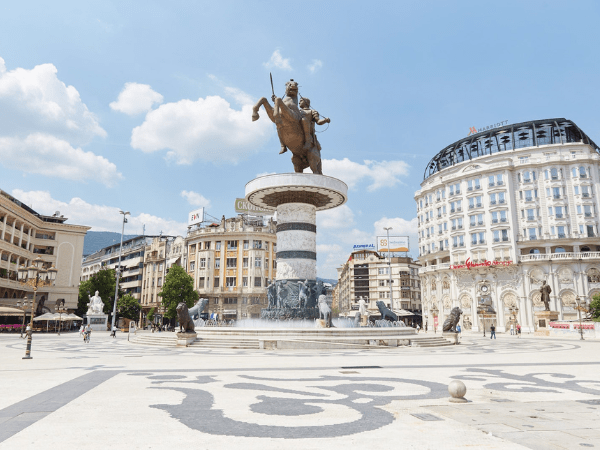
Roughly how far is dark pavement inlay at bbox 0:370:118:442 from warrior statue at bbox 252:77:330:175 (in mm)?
23033

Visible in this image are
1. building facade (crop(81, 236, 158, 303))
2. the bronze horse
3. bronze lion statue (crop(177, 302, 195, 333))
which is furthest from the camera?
building facade (crop(81, 236, 158, 303))

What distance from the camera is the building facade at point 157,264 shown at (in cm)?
8694

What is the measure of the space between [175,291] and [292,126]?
131 ft

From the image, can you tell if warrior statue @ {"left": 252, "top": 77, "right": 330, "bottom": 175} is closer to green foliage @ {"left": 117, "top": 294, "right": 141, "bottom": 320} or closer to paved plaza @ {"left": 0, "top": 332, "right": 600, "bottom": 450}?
paved plaza @ {"left": 0, "top": 332, "right": 600, "bottom": 450}

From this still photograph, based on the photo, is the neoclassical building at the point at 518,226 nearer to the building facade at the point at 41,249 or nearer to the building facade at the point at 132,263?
the building facade at the point at 41,249

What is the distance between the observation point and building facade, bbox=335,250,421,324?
103m

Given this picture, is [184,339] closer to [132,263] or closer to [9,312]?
[9,312]

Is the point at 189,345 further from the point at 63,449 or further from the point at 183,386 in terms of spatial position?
the point at 63,449

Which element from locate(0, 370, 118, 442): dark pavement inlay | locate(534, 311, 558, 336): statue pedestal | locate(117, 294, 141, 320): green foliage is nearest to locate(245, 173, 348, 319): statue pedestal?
locate(0, 370, 118, 442): dark pavement inlay

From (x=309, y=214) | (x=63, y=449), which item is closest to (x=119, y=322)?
(x=309, y=214)

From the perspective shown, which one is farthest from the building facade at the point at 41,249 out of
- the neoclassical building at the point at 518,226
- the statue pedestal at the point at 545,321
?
the statue pedestal at the point at 545,321

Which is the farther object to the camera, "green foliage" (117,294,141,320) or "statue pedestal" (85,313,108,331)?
"green foliage" (117,294,141,320)

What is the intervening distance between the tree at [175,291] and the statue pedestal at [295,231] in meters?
35.6

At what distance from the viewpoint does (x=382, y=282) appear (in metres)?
104
